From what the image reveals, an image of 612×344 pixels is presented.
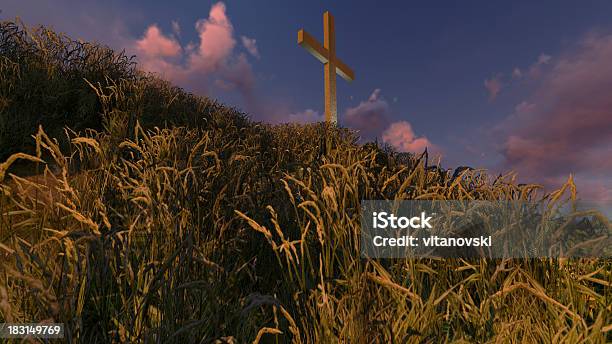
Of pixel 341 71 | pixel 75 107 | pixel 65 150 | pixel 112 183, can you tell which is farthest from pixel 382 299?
pixel 341 71

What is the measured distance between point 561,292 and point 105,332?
199 cm

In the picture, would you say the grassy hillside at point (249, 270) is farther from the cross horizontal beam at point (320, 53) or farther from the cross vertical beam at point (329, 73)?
the cross vertical beam at point (329, 73)

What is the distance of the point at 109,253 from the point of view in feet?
4.94

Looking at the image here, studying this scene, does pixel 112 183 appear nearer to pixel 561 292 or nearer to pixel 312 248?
pixel 312 248

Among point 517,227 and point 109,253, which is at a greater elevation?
point 517,227

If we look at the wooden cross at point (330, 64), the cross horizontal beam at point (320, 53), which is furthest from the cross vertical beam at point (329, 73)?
the cross horizontal beam at point (320, 53)
